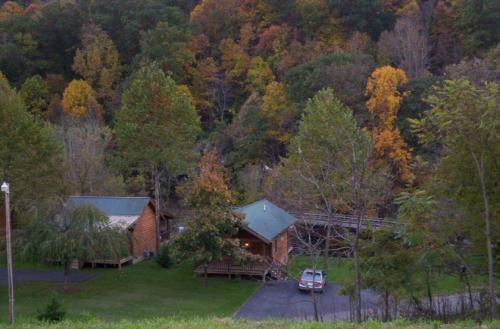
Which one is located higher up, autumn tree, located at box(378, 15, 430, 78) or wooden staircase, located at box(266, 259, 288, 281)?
autumn tree, located at box(378, 15, 430, 78)

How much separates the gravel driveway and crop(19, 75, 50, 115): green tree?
26.2 m

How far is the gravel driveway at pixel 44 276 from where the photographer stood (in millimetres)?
31062

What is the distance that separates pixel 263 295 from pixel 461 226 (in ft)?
46.7

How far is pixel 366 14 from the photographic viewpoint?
56.7 metres

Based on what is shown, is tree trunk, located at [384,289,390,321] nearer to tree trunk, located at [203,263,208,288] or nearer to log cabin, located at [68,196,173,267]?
tree trunk, located at [203,263,208,288]

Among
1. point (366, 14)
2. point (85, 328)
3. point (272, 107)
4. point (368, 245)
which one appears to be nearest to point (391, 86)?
point (272, 107)

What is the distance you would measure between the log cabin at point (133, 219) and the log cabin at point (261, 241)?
441 centimetres

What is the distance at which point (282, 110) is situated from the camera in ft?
154

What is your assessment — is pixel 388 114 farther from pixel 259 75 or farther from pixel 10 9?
pixel 10 9

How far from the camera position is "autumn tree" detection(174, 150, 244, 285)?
29391 millimetres

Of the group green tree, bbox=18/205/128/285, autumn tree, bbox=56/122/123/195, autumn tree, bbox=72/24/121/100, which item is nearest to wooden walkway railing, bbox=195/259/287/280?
green tree, bbox=18/205/128/285

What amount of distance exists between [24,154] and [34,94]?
3175 centimetres

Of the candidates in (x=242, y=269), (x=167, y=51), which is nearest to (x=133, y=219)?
(x=242, y=269)

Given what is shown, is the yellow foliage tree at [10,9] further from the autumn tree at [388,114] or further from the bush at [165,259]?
the bush at [165,259]
